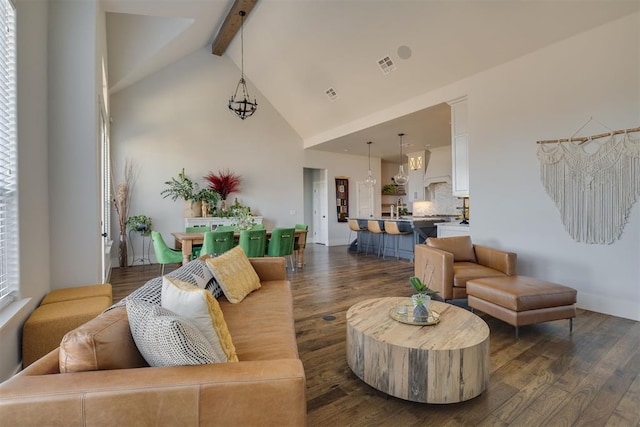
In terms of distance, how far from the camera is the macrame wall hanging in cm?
326

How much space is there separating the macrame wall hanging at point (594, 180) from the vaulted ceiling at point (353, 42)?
4.22 ft

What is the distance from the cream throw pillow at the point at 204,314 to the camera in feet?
4.25

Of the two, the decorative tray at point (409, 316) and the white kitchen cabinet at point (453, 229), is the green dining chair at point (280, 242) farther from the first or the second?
the decorative tray at point (409, 316)

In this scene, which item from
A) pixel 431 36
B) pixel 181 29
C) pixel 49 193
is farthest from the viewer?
pixel 181 29

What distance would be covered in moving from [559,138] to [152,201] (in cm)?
707

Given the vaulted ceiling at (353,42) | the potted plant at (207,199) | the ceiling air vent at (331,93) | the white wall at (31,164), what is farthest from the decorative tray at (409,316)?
the potted plant at (207,199)

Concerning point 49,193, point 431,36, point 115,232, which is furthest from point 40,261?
point 431,36

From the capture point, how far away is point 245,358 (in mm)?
1517

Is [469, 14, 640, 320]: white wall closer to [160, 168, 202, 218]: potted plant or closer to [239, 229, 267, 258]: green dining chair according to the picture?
[239, 229, 267, 258]: green dining chair

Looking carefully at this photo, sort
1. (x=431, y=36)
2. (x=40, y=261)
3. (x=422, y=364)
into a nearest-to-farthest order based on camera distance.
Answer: (x=422, y=364), (x=40, y=261), (x=431, y=36)

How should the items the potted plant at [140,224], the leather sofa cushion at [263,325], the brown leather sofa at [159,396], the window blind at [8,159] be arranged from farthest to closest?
1. the potted plant at [140,224]
2. the window blind at [8,159]
3. the leather sofa cushion at [263,325]
4. the brown leather sofa at [159,396]

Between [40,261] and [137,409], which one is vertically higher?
[40,261]

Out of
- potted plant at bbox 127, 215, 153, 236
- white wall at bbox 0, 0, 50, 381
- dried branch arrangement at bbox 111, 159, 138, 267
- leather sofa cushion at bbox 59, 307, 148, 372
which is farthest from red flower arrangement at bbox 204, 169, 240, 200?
leather sofa cushion at bbox 59, 307, 148, 372

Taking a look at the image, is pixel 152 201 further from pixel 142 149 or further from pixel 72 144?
pixel 72 144
